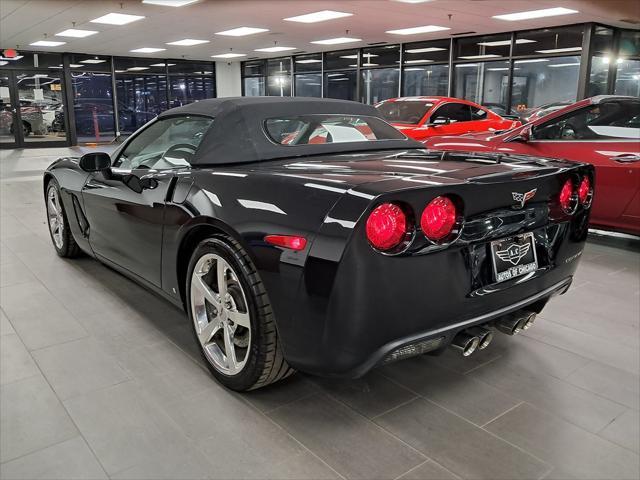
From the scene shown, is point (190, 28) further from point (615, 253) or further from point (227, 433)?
point (227, 433)

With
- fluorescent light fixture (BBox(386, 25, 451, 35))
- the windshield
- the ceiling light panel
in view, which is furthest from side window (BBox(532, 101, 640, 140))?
the ceiling light panel

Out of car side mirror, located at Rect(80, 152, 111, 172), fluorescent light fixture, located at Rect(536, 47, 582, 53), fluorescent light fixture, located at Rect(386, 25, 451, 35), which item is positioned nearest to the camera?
car side mirror, located at Rect(80, 152, 111, 172)

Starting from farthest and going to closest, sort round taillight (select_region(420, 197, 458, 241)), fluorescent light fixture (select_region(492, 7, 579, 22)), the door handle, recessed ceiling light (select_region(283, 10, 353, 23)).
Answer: recessed ceiling light (select_region(283, 10, 353, 23))
fluorescent light fixture (select_region(492, 7, 579, 22))
the door handle
round taillight (select_region(420, 197, 458, 241))

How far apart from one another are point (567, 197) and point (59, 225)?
3.54 meters

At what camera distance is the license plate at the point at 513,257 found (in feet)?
6.39

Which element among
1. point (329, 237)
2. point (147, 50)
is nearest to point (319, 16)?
point (147, 50)

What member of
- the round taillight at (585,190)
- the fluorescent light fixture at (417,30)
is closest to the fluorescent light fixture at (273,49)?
the fluorescent light fixture at (417,30)

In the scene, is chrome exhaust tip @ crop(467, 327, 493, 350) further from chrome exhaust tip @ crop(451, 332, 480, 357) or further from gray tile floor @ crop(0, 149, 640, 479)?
gray tile floor @ crop(0, 149, 640, 479)

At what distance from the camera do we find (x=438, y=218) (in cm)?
180

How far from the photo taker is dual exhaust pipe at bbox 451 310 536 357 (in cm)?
195

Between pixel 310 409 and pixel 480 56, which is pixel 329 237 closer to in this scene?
pixel 310 409

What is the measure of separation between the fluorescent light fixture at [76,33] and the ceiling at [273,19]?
0.23 meters

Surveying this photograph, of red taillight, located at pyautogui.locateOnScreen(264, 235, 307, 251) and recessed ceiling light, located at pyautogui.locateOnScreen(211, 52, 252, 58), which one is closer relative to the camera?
red taillight, located at pyautogui.locateOnScreen(264, 235, 307, 251)

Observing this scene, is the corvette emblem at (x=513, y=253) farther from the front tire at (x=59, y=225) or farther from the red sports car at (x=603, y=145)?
the front tire at (x=59, y=225)
